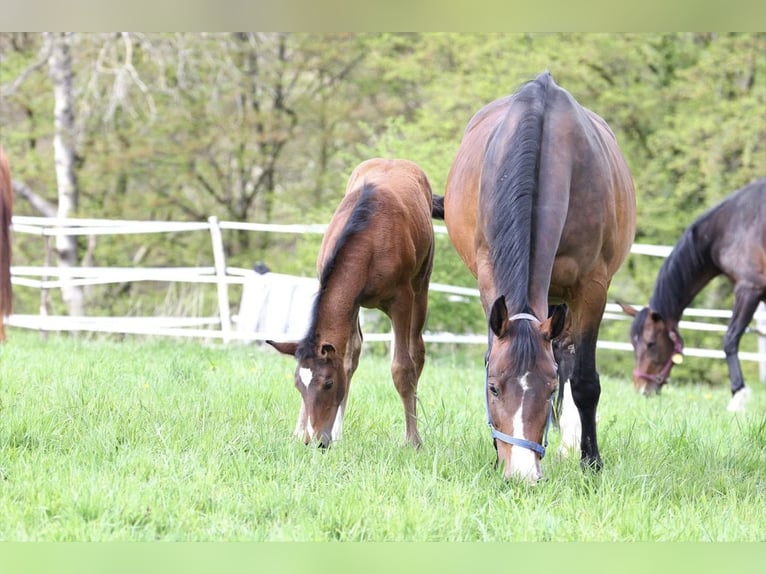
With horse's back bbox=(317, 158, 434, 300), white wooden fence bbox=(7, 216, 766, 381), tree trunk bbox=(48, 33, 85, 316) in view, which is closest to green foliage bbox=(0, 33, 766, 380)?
tree trunk bbox=(48, 33, 85, 316)

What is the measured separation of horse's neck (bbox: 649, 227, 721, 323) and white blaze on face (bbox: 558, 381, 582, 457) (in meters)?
4.88

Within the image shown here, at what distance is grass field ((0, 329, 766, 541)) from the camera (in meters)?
3.18

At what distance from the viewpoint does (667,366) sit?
998cm

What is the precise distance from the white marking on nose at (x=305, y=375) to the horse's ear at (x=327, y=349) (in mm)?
122

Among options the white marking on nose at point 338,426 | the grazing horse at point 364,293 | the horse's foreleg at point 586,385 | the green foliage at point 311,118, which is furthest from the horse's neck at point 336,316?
the green foliage at point 311,118

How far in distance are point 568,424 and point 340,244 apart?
173 cm

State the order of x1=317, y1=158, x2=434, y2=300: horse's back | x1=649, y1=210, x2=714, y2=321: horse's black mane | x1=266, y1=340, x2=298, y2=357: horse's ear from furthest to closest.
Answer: x1=649, y1=210, x2=714, y2=321: horse's black mane, x1=317, y1=158, x2=434, y2=300: horse's back, x1=266, y1=340, x2=298, y2=357: horse's ear

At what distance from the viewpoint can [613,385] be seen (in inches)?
382

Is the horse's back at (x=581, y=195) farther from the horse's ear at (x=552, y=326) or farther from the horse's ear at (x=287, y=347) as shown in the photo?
the horse's ear at (x=287, y=347)

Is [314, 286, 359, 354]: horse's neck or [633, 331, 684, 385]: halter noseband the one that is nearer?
[314, 286, 359, 354]: horse's neck

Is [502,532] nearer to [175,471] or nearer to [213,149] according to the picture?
[175,471]

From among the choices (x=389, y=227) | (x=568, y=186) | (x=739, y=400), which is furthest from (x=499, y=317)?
(x=739, y=400)

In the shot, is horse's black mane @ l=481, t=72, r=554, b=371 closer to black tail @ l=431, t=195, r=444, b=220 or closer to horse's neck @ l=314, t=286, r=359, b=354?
horse's neck @ l=314, t=286, r=359, b=354

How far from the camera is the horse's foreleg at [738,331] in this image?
9.10 m
